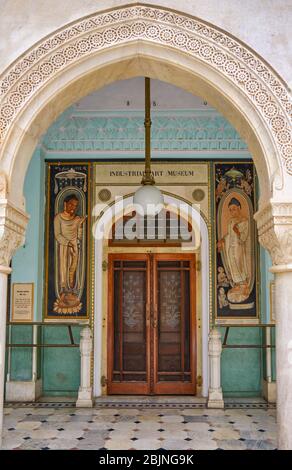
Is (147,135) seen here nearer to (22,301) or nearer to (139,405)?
(22,301)

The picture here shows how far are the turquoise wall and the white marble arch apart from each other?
0.86 ft

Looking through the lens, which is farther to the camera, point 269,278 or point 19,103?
point 269,278

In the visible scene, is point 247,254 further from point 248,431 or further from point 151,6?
point 151,6

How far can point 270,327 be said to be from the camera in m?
6.67

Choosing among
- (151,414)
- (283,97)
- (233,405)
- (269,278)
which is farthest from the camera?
(269,278)

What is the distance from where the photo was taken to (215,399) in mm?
6238

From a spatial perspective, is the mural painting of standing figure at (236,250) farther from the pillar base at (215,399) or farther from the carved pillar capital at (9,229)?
the carved pillar capital at (9,229)

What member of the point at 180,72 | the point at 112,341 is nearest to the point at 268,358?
the point at 112,341

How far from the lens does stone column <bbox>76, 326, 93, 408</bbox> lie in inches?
249

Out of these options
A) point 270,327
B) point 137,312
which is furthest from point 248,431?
point 137,312

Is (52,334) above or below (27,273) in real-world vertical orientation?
below

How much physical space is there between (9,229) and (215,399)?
12.3ft

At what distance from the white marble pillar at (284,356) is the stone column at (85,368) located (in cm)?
329

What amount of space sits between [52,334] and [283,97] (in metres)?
4.58
